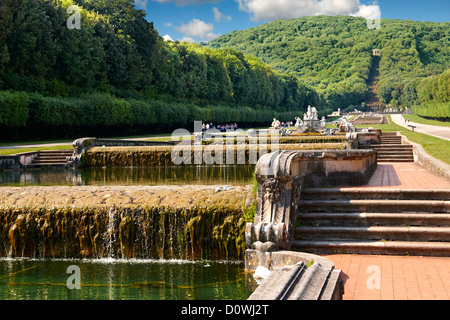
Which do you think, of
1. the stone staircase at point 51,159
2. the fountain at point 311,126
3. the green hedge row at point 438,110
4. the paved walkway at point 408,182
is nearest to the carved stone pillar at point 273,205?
the paved walkway at point 408,182

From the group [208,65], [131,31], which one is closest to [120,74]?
[131,31]

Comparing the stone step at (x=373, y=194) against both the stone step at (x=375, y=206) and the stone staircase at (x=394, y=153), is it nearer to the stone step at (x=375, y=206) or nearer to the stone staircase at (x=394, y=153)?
the stone step at (x=375, y=206)

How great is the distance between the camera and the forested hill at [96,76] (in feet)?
122

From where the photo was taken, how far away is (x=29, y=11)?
38.0 meters

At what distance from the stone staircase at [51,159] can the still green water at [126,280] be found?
1366 centimetres

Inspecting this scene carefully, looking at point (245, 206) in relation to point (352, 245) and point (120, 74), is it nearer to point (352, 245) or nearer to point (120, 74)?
point (352, 245)

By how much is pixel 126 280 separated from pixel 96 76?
43774 millimetres

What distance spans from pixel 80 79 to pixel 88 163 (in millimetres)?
25279

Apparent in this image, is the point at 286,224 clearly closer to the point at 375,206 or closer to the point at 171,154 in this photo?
the point at 375,206

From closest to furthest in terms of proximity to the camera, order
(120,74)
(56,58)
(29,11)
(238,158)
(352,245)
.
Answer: (352,245) → (238,158) → (29,11) → (56,58) → (120,74)

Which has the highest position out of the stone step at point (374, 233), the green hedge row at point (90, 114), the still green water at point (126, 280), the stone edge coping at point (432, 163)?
the green hedge row at point (90, 114)

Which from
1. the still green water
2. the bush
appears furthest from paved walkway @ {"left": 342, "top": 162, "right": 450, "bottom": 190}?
the bush

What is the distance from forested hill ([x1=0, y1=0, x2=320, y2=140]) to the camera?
122 feet

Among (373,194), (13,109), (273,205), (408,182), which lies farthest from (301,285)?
(13,109)
